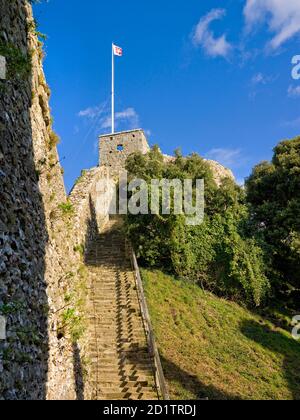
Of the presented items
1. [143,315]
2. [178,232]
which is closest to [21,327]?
[143,315]

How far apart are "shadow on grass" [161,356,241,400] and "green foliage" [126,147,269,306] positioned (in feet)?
18.1

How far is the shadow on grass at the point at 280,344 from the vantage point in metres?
12.5

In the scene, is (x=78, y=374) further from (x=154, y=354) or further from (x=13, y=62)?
(x=13, y=62)

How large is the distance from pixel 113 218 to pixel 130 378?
1281 centimetres

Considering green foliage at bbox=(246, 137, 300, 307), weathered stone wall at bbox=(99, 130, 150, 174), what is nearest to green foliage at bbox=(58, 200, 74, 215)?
green foliage at bbox=(246, 137, 300, 307)

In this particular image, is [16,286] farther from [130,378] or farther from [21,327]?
[130,378]

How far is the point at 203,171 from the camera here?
2012cm

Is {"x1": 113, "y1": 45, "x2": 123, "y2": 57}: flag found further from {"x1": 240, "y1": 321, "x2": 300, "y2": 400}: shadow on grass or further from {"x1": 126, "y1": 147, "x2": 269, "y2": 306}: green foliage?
{"x1": 240, "y1": 321, "x2": 300, "y2": 400}: shadow on grass

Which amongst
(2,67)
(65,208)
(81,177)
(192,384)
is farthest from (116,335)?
(81,177)

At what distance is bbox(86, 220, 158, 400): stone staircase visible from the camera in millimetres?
9688

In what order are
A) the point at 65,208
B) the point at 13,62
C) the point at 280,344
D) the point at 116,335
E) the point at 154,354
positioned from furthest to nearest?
the point at 280,344 → the point at 116,335 → the point at 154,354 → the point at 65,208 → the point at 13,62

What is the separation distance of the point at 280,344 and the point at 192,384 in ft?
16.9

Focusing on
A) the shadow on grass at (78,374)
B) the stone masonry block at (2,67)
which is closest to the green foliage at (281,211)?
the shadow on grass at (78,374)

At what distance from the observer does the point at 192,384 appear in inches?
417
